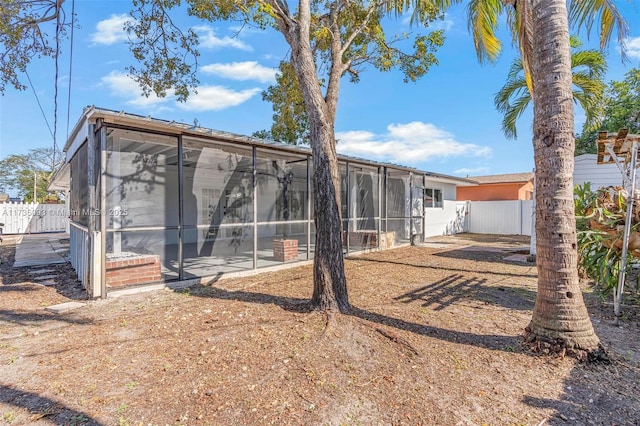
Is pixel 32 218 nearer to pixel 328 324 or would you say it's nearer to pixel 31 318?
pixel 31 318

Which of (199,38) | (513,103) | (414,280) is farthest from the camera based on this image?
(513,103)

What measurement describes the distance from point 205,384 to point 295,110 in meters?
10.0

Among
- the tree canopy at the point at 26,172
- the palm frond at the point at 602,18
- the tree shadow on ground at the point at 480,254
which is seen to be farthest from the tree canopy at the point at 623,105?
the tree canopy at the point at 26,172

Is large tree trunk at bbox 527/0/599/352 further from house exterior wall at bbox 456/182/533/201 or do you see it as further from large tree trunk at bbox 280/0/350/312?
house exterior wall at bbox 456/182/533/201

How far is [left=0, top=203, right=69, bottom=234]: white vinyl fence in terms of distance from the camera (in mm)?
18312

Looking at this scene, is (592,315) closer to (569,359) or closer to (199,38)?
(569,359)

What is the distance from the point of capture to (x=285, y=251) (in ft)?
26.9

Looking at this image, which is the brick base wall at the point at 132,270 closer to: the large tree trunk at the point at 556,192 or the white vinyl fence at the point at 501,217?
the large tree trunk at the point at 556,192

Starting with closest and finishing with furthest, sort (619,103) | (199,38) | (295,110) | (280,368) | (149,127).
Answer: (280,368) → (149,127) → (199,38) → (295,110) → (619,103)

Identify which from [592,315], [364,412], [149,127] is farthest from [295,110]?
[364,412]

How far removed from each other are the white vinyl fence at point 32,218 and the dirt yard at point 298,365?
57.4ft

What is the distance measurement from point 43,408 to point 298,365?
1886 millimetres

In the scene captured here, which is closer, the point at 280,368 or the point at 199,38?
the point at 280,368

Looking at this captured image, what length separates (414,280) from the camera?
6461 millimetres
